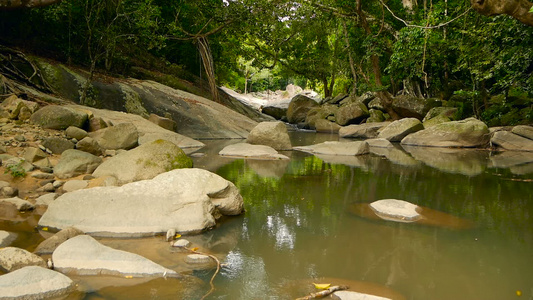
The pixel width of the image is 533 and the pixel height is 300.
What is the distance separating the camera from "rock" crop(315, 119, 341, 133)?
785 inches

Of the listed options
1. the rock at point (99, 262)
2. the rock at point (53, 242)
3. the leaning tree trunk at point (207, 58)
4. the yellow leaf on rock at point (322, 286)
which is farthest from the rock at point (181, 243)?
the leaning tree trunk at point (207, 58)

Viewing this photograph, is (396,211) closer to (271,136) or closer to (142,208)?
(142,208)

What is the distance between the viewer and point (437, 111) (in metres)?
16.1

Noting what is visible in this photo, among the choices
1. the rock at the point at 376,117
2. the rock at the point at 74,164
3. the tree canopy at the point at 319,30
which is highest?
the tree canopy at the point at 319,30

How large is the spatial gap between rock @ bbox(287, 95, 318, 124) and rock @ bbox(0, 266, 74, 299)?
72.0 ft

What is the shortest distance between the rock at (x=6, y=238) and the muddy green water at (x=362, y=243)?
6.0 inches

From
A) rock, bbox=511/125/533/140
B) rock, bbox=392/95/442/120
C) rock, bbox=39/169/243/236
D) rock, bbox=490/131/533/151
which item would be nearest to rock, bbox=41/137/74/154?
rock, bbox=39/169/243/236

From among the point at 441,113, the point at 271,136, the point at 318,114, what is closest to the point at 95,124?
the point at 271,136

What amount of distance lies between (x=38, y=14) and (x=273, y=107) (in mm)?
17419

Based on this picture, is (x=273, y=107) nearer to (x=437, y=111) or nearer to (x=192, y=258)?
(x=437, y=111)

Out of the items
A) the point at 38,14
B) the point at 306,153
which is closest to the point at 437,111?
the point at 306,153

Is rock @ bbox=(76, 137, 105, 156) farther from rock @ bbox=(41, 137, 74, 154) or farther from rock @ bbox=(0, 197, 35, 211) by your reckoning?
rock @ bbox=(0, 197, 35, 211)

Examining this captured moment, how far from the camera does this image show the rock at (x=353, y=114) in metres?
19.8

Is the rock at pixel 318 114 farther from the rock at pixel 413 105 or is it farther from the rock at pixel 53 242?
the rock at pixel 53 242
